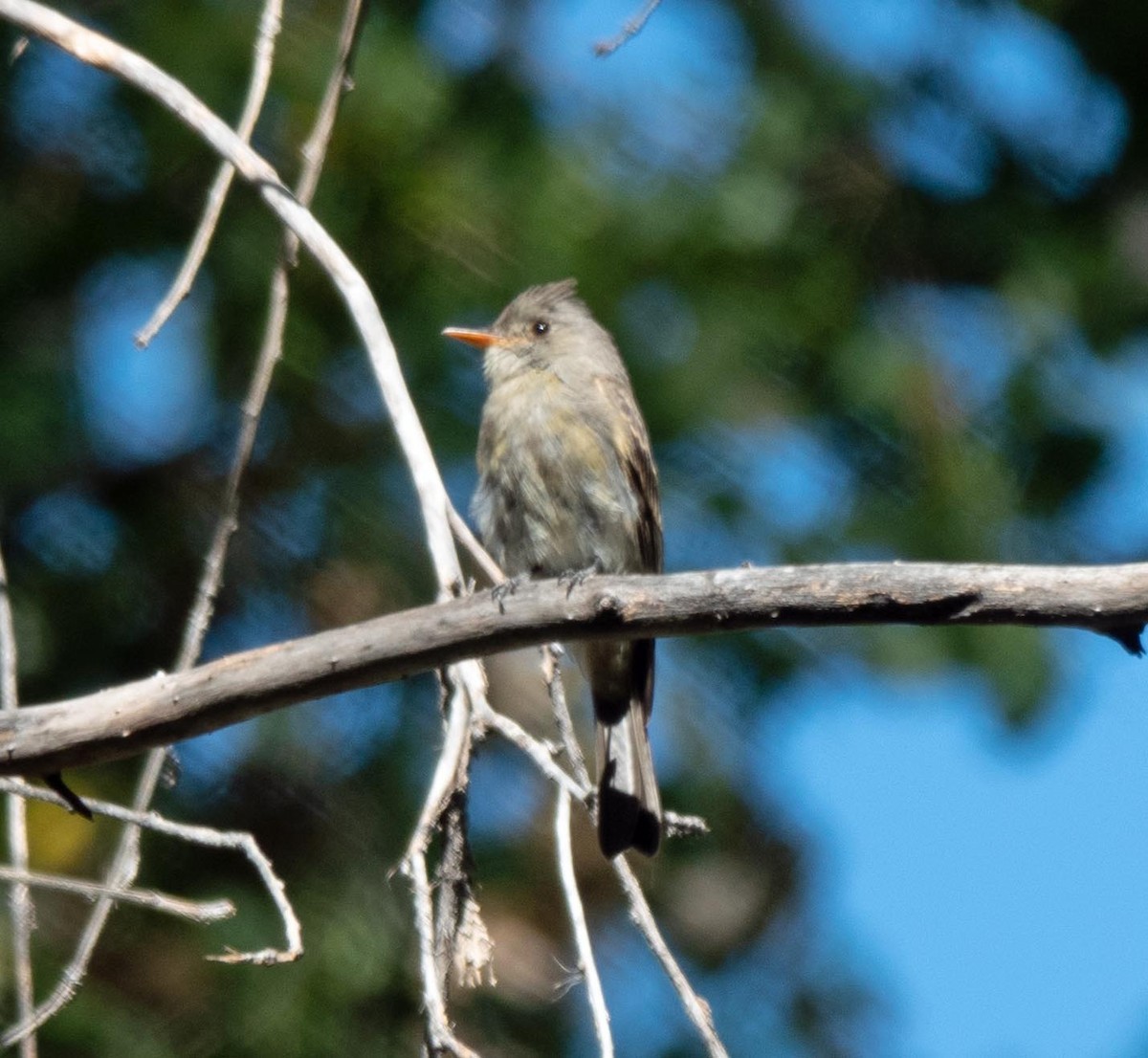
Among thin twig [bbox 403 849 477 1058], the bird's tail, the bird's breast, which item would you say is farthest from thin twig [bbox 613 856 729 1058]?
the bird's breast

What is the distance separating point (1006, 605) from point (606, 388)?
7.03 feet

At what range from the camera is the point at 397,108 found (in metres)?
4.54

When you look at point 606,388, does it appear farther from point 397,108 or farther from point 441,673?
point 441,673

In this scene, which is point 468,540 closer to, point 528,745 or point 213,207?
point 528,745

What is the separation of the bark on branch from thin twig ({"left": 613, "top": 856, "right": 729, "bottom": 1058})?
361 mm

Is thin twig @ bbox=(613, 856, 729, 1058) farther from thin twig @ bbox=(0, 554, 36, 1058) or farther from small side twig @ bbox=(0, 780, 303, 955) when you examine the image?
thin twig @ bbox=(0, 554, 36, 1058)

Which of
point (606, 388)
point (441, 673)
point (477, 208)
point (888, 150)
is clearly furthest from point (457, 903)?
point (888, 150)

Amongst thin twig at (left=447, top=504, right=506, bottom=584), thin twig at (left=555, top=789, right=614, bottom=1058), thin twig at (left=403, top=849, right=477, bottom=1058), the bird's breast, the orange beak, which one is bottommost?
thin twig at (left=403, top=849, right=477, bottom=1058)

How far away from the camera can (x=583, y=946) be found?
2.37 metres

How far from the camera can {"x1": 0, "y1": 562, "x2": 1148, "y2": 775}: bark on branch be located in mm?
2346

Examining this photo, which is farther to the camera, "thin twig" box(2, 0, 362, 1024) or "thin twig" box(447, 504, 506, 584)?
"thin twig" box(447, 504, 506, 584)

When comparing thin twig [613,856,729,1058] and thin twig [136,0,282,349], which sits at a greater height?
thin twig [136,0,282,349]

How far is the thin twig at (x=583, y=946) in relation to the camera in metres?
2.27

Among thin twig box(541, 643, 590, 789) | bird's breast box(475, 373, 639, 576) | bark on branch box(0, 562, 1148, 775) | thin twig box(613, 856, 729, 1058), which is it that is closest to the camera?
thin twig box(613, 856, 729, 1058)
